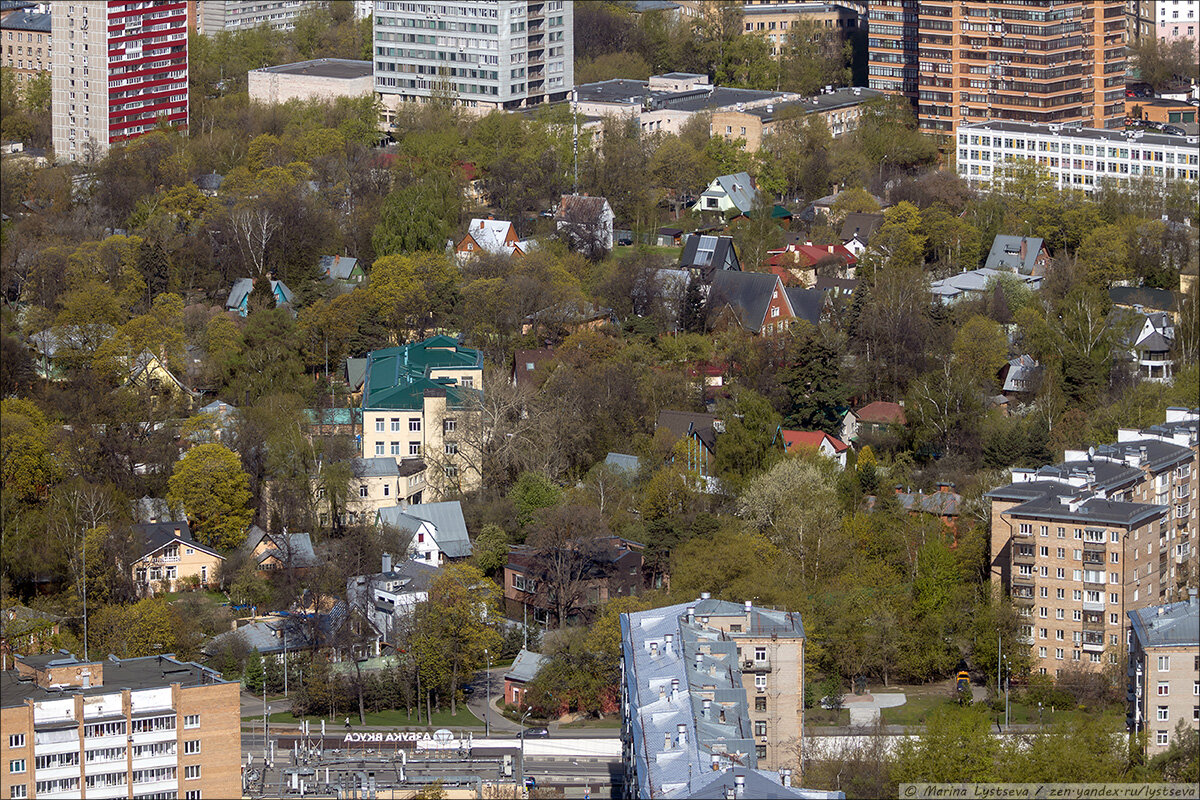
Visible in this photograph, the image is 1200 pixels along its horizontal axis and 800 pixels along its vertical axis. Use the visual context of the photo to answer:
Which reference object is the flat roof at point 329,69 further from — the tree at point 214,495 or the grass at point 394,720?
the grass at point 394,720

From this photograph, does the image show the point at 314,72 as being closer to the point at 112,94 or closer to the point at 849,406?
the point at 112,94

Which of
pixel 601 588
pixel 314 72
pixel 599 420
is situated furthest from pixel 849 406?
pixel 314 72

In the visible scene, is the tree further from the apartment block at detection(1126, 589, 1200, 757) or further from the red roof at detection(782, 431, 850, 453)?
the apartment block at detection(1126, 589, 1200, 757)

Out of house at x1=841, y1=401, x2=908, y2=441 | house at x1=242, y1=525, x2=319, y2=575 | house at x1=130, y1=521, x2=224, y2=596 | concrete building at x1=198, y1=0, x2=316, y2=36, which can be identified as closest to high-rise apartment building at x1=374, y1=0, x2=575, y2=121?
concrete building at x1=198, y1=0, x2=316, y2=36

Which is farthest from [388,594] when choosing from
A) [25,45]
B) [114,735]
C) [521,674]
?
[25,45]

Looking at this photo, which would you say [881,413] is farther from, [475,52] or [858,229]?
[475,52]

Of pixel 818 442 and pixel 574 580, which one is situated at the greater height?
pixel 818 442
